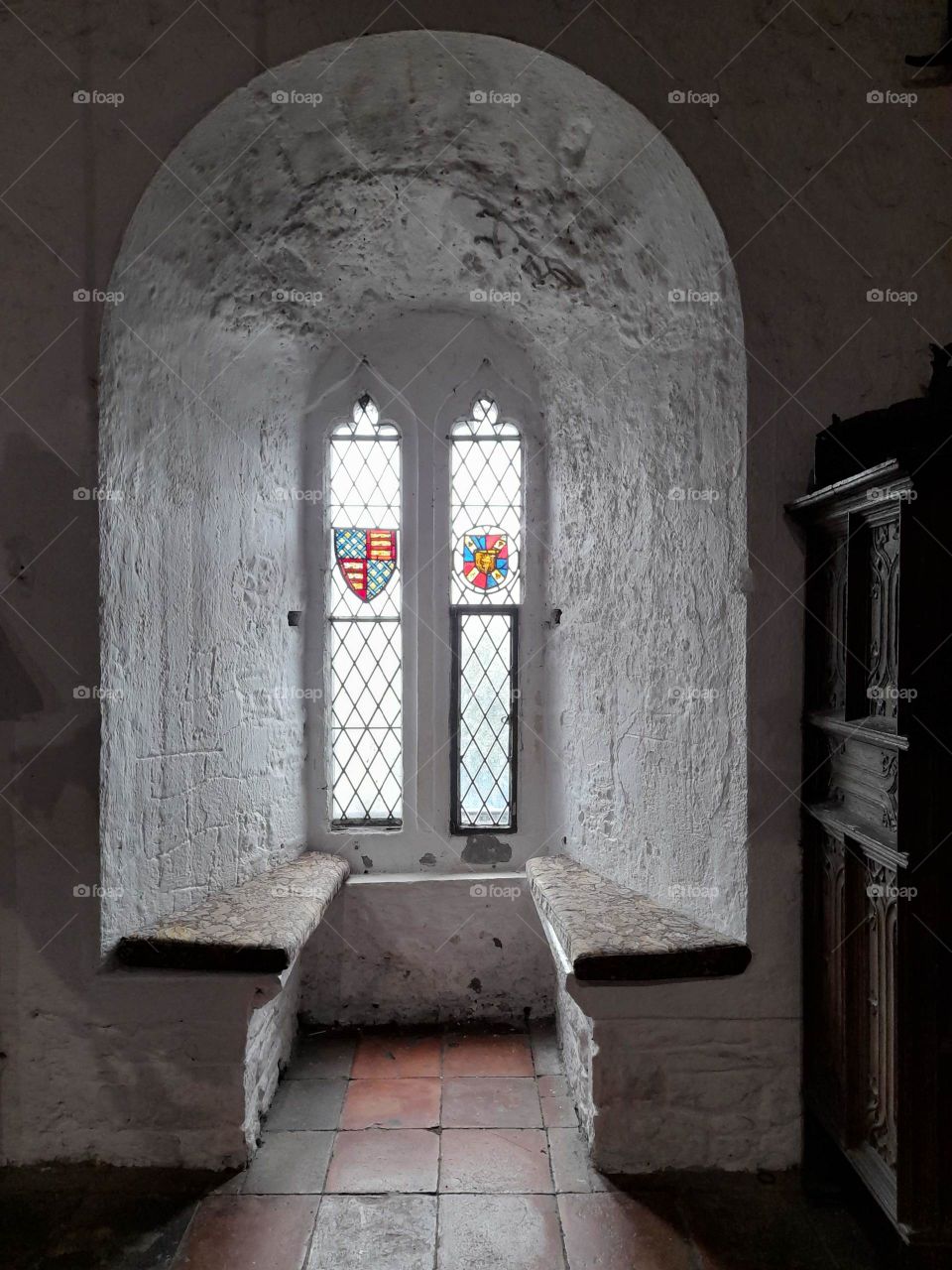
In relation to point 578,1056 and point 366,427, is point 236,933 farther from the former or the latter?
point 366,427

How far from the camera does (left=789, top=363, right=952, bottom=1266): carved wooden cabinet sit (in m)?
1.99

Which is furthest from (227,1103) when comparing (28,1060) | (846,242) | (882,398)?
(846,242)

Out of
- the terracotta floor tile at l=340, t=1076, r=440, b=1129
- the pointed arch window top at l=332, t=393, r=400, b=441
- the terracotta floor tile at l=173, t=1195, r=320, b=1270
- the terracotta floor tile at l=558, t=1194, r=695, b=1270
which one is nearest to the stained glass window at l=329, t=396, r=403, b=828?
the pointed arch window top at l=332, t=393, r=400, b=441

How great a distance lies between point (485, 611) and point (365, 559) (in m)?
0.58

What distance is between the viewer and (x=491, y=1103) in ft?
10.1

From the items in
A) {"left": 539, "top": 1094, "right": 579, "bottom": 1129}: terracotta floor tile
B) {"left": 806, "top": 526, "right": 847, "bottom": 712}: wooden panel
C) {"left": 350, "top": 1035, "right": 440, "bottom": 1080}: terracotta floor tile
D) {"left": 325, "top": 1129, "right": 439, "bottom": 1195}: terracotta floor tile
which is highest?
{"left": 806, "top": 526, "right": 847, "bottom": 712}: wooden panel

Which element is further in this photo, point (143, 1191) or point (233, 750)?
point (233, 750)

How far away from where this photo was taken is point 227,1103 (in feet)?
8.75

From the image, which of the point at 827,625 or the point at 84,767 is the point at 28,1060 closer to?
the point at 84,767

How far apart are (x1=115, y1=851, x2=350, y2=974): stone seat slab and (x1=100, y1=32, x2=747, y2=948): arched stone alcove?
10 cm

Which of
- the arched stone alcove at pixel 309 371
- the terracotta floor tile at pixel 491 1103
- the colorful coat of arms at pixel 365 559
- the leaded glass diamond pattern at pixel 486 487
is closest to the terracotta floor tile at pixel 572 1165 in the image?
the terracotta floor tile at pixel 491 1103

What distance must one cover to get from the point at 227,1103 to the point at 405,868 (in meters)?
1.35

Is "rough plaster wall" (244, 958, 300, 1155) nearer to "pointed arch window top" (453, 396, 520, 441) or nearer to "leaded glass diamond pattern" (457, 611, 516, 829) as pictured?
"leaded glass diamond pattern" (457, 611, 516, 829)

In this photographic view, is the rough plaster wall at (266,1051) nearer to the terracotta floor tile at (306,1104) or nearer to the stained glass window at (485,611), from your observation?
the terracotta floor tile at (306,1104)
